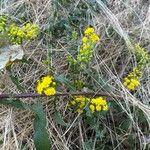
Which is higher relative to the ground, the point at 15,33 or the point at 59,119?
the point at 15,33

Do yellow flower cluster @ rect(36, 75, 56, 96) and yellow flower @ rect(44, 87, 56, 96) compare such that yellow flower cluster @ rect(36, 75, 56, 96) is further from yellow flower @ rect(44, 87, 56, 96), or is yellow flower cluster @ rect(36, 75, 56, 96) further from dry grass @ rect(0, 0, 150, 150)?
dry grass @ rect(0, 0, 150, 150)

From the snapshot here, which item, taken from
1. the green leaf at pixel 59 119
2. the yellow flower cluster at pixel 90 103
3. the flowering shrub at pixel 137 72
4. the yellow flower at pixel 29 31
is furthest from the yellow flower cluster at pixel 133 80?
the yellow flower at pixel 29 31

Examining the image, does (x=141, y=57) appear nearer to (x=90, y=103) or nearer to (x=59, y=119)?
(x=90, y=103)

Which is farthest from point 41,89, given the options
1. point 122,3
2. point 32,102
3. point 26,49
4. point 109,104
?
point 122,3

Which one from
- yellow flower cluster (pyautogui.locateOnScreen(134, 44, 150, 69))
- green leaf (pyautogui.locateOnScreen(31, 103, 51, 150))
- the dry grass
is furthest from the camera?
yellow flower cluster (pyautogui.locateOnScreen(134, 44, 150, 69))

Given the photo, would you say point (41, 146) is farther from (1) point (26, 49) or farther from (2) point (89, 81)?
(1) point (26, 49)

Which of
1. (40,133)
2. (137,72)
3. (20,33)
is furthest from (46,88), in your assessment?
(137,72)

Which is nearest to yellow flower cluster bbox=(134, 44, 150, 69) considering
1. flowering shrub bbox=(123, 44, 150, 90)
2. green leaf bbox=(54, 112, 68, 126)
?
flowering shrub bbox=(123, 44, 150, 90)
